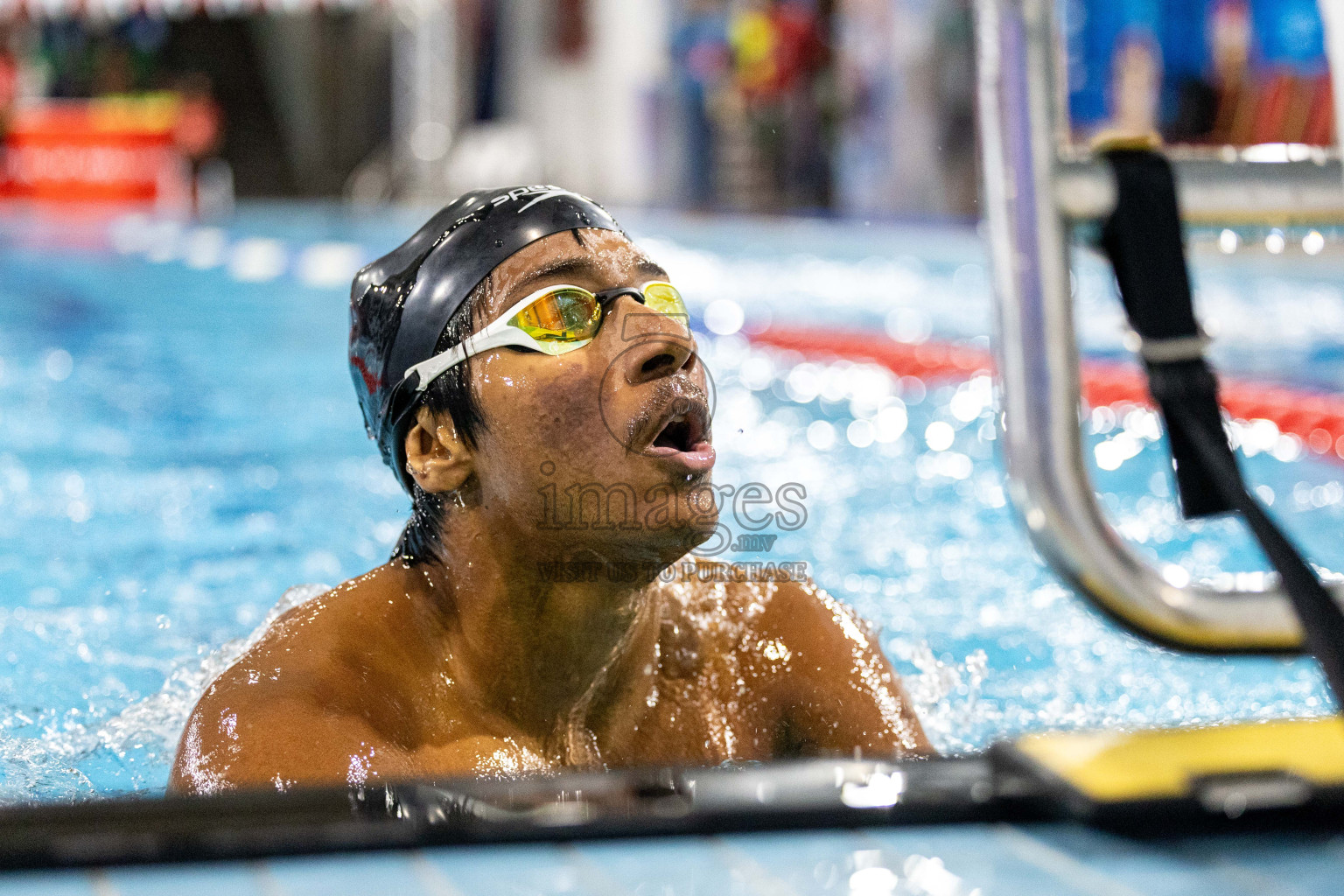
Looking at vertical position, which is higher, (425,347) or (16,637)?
(425,347)

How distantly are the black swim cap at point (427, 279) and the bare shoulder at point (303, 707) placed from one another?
295 millimetres

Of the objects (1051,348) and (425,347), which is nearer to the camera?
(1051,348)

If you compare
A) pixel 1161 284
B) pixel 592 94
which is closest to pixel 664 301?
pixel 1161 284

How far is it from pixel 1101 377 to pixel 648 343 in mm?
4863

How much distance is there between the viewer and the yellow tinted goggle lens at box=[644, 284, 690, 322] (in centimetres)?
192

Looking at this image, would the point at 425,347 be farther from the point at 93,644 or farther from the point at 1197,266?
the point at 1197,266

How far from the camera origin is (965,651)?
3623 millimetres

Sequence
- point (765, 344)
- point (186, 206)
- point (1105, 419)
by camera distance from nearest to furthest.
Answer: point (1105, 419) < point (765, 344) < point (186, 206)

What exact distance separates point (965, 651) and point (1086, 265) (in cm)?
714

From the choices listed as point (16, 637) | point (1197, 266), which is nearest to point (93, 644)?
point (16, 637)

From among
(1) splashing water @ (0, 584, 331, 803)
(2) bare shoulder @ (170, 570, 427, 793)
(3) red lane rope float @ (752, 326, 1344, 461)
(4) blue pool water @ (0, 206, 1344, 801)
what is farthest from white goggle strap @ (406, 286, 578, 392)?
(3) red lane rope float @ (752, 326, 1344, 461)

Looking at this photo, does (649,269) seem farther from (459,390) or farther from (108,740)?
(108,740)

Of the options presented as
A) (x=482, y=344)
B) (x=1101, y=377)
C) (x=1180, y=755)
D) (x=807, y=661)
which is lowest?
(x=1101, y=377)

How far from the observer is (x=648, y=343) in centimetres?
186
